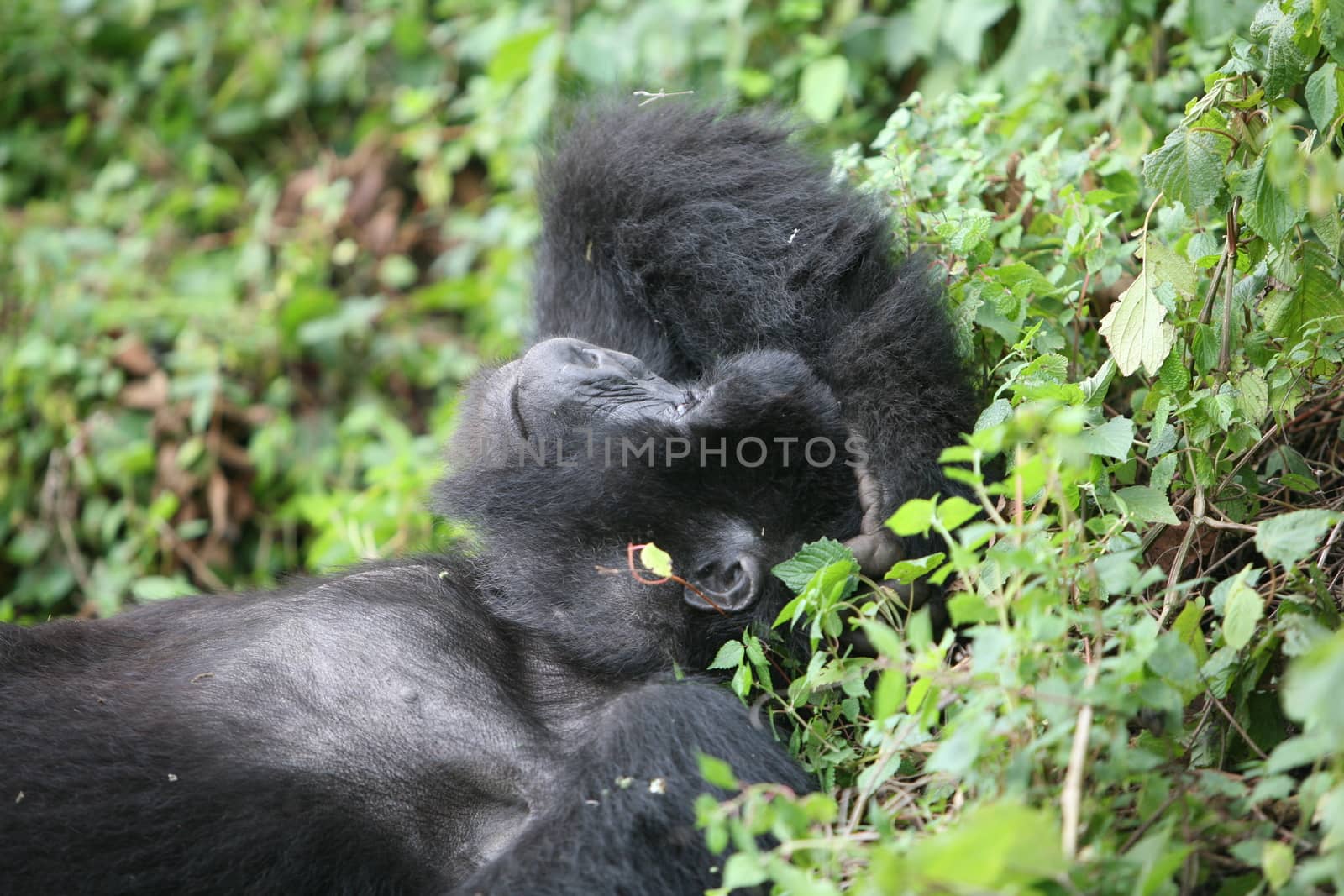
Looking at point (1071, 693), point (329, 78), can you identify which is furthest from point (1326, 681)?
point (329, 78)

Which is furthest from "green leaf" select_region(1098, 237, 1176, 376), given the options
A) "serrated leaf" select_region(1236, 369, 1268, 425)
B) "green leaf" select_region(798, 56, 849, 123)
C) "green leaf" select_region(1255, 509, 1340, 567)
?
"green leaf" select_region(798, 56, 849, 123)

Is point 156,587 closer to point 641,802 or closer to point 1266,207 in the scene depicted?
point 641,802

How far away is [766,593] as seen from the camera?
2.37 m

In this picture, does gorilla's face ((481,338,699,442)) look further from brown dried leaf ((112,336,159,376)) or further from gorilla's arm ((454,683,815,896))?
brown dried leaf ((112,336,159,376))

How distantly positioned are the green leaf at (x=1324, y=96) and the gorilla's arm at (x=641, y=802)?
145cm

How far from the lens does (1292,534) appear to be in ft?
5.95

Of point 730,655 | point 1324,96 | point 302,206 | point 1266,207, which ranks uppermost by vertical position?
point 1324,96

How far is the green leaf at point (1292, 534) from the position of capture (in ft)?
5.89

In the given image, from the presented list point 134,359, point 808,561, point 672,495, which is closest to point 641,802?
point 808,561

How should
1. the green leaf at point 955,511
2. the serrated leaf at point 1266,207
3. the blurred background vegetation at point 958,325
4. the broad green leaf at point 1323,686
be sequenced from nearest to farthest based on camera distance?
the broad green leaf at point 1323,686, the blurred background vegetation at point 958,325, the green leaf at point 955,511, the serrated leaf at point 1266,207

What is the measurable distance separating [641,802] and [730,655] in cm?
34

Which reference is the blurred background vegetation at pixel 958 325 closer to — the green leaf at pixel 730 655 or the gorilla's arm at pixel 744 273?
the green leaf at pixel 730 655

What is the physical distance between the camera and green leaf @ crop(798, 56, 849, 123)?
418 centimetres

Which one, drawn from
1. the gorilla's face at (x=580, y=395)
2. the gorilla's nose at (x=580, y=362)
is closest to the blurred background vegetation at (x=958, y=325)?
the gorilla's face at (x=580, y=395)
